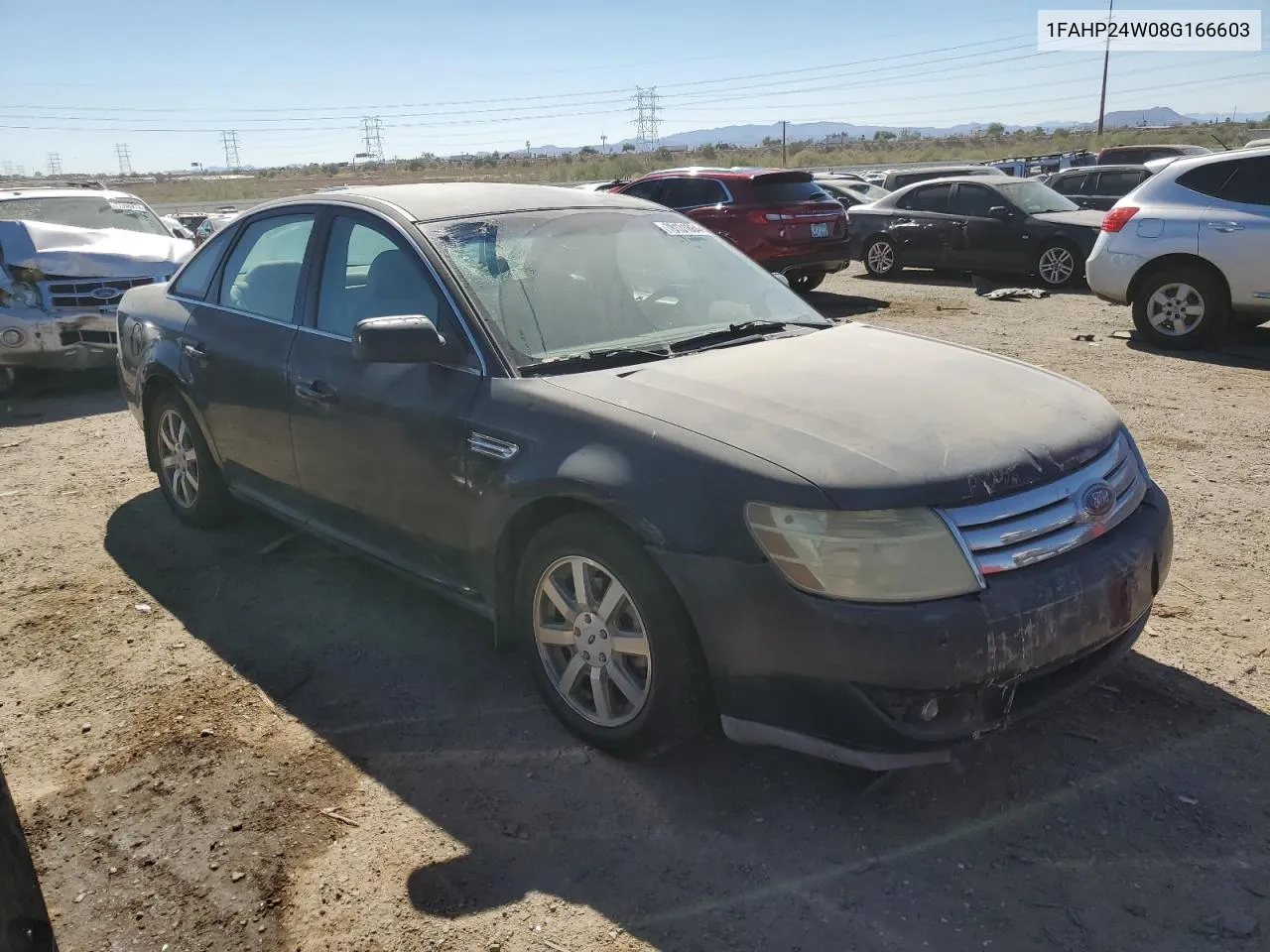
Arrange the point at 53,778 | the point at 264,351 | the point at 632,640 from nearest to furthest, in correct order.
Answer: the point at 632,640, the point at 53,778, the point at 264,351

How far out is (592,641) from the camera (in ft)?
10.0

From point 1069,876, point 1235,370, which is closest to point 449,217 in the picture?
point 1069,876

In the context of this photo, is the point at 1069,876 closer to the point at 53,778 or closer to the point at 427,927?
the point at 427,927

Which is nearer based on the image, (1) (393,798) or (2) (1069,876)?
(2) (1069,876)

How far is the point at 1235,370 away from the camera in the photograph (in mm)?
8234

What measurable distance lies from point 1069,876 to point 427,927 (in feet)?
5.35

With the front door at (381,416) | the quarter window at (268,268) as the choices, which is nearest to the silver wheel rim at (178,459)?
the quarter window at (268,268)

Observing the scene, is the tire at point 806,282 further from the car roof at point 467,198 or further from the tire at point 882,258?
the car roof at point 467,198

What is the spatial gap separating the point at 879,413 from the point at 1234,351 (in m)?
7.76

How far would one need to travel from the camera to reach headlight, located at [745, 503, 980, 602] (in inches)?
99.7

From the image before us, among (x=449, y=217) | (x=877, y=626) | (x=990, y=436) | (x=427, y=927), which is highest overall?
(x=449, y=217)

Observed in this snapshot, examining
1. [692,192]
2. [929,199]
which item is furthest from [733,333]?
[929,199]

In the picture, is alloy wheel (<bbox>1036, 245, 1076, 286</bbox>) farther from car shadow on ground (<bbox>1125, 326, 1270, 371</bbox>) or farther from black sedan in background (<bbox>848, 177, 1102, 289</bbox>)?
car shadow on ground (<bbox>1125, 326, 1270, 371</bbox>)

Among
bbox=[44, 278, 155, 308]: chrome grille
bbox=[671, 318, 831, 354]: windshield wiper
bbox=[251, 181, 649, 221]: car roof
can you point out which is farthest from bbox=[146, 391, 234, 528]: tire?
bbox=[44, 278, 155, 308]: chrome grille
